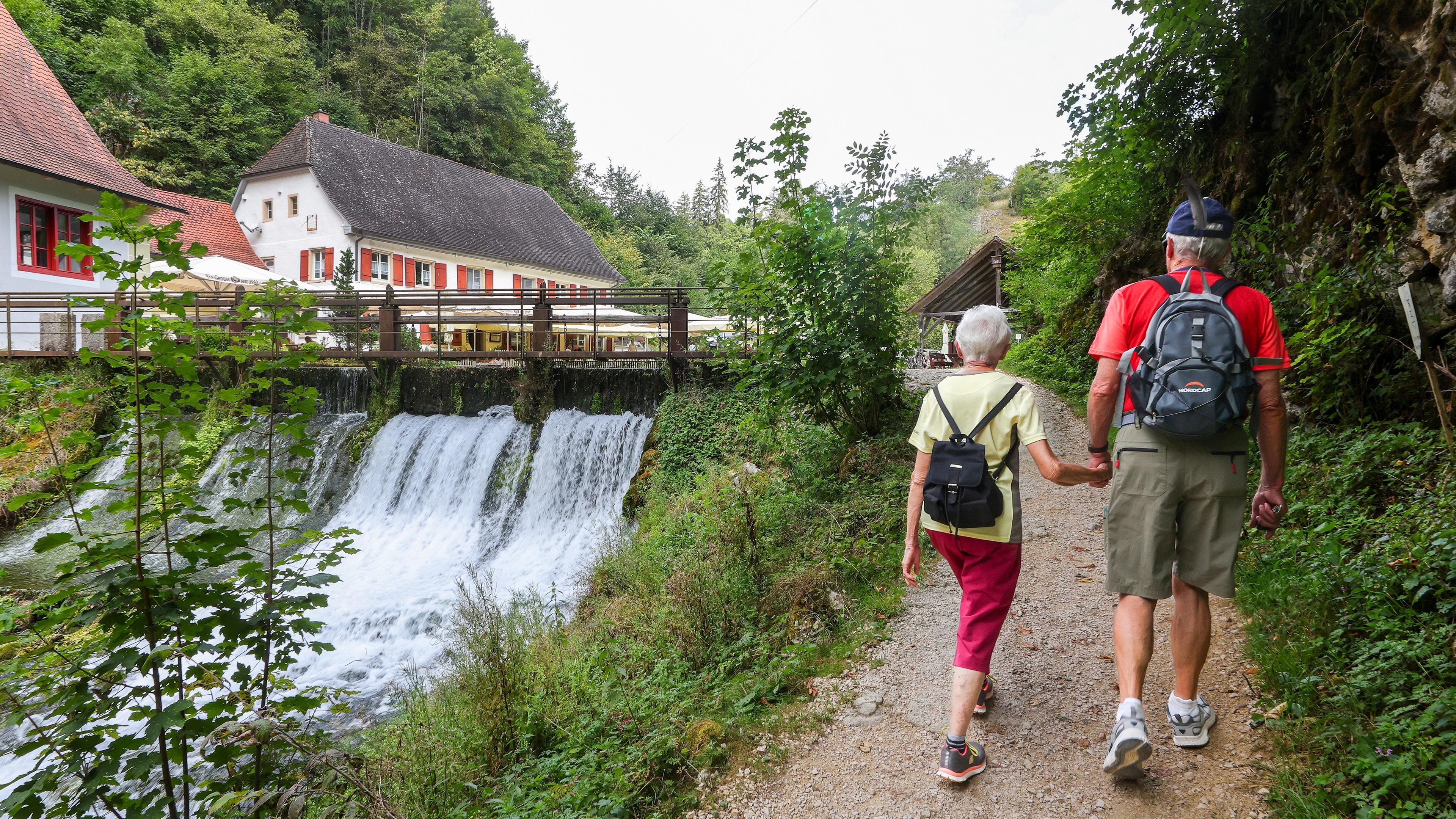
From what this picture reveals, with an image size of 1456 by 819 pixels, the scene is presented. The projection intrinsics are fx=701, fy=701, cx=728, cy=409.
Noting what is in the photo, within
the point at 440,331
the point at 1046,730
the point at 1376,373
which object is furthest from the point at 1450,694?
the point at 440,331

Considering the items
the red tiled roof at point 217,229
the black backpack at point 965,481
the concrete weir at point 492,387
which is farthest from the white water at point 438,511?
the red tiled roof at point 217,229

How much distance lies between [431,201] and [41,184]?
46.3 ft

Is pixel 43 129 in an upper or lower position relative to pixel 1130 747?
upper

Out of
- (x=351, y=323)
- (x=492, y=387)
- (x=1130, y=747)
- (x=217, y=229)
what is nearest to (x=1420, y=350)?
(x=1130, y=747)

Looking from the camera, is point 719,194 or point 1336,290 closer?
point 1336,290

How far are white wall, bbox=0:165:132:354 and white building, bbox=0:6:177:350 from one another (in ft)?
0.07

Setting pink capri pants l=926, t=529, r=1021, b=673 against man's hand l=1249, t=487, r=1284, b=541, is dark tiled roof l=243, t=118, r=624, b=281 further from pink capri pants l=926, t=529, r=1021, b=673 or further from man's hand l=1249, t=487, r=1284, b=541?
man's hand l=1249, t=487, r=1284, b=541

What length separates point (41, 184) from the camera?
62.3 ft

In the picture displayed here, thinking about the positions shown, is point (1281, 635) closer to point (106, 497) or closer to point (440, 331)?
point (440, 331)

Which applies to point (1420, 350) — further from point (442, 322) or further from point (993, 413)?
point (442, 322)

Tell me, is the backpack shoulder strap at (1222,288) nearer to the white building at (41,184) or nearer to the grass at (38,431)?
the grass at (38,431)

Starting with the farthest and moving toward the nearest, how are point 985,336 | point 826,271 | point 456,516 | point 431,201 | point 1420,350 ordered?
point 431,201 → point 456,516 → point 826,271 → point 1420,350 → point 985,336

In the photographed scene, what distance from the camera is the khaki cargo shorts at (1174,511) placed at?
2527 mm

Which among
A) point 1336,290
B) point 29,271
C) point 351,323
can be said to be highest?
point 29,271
